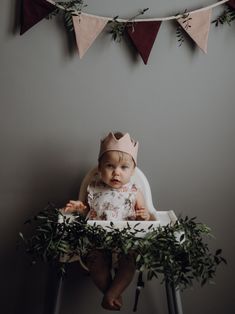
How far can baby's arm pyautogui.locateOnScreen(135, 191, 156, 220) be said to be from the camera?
3.96 ft

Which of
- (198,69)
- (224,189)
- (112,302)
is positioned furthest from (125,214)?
(198,69)

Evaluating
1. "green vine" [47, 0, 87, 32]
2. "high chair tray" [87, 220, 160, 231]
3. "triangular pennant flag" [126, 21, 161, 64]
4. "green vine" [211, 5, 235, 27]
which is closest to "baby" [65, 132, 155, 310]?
"high chair tray" [87, 220, 160, 231]

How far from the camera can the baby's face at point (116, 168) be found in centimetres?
122

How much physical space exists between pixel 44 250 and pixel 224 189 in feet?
2.38

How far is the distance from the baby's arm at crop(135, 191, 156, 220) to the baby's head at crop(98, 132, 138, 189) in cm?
8

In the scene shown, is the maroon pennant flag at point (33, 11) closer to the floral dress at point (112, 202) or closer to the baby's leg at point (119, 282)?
the floral dress at point (112, 202)

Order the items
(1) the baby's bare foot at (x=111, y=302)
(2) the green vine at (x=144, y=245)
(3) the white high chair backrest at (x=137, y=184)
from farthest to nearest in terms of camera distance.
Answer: (3) the white high chair backrest at (x=137, y=184)
(1) the baby's bare foot at (x=111, y=302)
(2) the green vine at (x=144, y=245)

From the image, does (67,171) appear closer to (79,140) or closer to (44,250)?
(79,140)

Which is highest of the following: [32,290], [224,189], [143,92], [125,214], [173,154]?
[143,92]

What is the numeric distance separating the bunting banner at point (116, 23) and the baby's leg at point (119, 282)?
0.70 metres

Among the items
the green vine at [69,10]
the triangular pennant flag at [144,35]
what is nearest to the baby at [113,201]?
the triangular pennant flag at [144,35]

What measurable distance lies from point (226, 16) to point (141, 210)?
2.53 ft

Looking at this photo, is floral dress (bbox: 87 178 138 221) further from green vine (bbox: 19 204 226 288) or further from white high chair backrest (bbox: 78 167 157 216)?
green vine (bbox: 19 204 226 288)

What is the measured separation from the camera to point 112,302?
3.71ft
